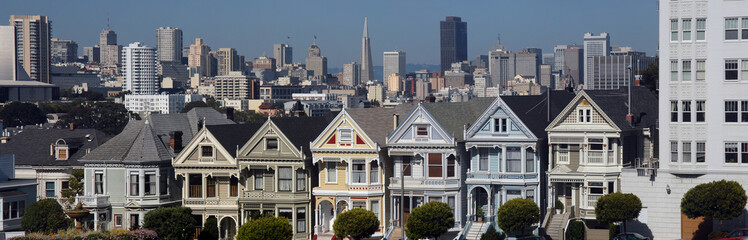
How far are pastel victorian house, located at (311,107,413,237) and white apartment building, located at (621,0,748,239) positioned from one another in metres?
12.5

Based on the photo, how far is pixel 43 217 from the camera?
212 feet

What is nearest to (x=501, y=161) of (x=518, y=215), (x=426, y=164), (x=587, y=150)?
(x=426, y=164)

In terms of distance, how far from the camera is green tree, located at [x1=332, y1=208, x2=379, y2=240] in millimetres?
58781

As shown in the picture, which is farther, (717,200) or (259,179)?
(259,179)

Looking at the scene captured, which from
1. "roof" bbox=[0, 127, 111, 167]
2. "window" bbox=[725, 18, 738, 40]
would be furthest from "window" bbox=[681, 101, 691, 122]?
"roof" bbox=[0, 127, 111, 167]

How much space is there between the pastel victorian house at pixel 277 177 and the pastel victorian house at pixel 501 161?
8.88m

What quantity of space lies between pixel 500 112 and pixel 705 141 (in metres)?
9.92

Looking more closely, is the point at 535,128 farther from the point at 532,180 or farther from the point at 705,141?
the point at 705,141

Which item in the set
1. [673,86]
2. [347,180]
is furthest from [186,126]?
[673,86]

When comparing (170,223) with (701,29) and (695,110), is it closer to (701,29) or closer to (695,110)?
(695,110)

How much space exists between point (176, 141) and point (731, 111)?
1179 inches

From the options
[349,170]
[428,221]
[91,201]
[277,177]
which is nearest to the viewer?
[428,221]

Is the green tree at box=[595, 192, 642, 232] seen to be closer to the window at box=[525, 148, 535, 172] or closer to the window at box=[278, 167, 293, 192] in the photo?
the window at box=[525, 148, 535, 172]

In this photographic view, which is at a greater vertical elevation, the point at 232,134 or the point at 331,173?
the point at 232,134
